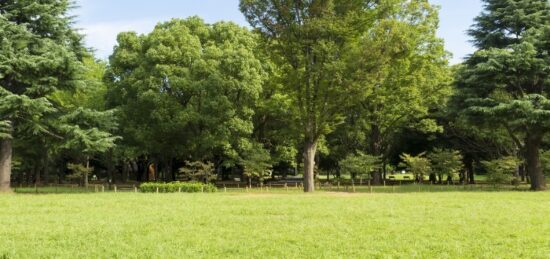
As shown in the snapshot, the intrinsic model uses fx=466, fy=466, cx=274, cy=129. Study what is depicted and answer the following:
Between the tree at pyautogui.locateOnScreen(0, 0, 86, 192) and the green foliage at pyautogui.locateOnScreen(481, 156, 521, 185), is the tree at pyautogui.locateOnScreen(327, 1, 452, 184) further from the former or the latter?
the tree at pyautogui.locateOnScreen(0, 0, 86, 192)

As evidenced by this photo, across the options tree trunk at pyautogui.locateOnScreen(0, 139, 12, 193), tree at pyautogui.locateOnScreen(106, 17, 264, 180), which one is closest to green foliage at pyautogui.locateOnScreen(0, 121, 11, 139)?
tree trunk at pyautogui.locateOnScreen(0, 139, 12, 193)

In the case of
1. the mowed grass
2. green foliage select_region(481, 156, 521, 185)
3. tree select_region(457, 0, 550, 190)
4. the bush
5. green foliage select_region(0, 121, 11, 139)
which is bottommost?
the mowed grass

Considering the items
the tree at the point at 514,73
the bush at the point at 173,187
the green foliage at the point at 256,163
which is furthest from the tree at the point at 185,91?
the tree at the point at 514,73

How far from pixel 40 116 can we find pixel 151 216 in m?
18.0

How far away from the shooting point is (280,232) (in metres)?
11.3

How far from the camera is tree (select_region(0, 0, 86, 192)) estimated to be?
2694 cm

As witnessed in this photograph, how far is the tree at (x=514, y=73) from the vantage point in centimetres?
2717

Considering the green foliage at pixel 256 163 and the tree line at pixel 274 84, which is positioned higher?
the tree line at pixel 274 84

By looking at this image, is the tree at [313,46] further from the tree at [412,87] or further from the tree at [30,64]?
the tree at [30,64]

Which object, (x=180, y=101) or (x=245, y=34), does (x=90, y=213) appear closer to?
(x=180, y=101)

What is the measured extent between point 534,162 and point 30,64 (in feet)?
102

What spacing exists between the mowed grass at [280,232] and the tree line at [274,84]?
13.3 metres

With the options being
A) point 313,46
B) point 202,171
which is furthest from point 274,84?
point 202,171

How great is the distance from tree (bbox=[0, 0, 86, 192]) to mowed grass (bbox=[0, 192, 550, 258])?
493 inches
